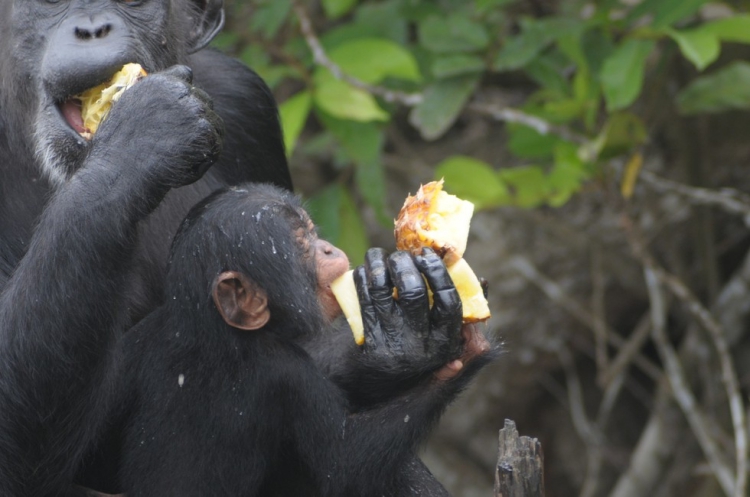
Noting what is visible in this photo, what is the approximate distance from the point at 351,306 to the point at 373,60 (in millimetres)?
2198

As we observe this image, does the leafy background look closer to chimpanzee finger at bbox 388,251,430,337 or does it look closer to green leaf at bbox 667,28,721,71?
green leaf at bbox 667,28,721,71

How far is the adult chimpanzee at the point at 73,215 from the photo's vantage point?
3428mm

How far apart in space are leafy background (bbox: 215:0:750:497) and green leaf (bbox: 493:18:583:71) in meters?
0.01

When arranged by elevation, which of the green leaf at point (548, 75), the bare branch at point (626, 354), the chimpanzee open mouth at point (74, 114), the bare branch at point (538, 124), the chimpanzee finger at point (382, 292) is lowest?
the bare branch at point (626, 354)

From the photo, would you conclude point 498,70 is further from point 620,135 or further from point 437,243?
point 437,243

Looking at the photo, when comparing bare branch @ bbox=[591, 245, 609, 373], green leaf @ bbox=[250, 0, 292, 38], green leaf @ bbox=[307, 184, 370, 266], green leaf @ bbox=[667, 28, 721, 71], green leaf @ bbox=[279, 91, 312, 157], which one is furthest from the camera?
bare branch @ bbox=[591, 245, 609, 373]

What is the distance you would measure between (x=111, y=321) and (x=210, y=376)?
1.25 feet

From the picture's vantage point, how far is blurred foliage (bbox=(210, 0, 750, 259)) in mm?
5449

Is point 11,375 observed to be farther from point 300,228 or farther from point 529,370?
point 529,370

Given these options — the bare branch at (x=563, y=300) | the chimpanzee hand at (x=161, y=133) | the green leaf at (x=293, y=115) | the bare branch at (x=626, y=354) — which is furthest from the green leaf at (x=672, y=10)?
the chimpanzee hand at (x=161, y=133)

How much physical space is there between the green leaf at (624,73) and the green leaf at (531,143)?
788 mm

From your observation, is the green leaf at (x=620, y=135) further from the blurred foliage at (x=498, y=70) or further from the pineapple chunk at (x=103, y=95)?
the pineapple chunk at (x=103, y=95)

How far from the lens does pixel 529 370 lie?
808 cm

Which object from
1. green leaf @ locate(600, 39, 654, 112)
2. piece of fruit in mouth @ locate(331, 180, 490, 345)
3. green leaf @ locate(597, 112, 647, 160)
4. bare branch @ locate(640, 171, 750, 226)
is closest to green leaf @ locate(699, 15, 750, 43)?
green leaf @ locate(600, 39, 654, 112)
